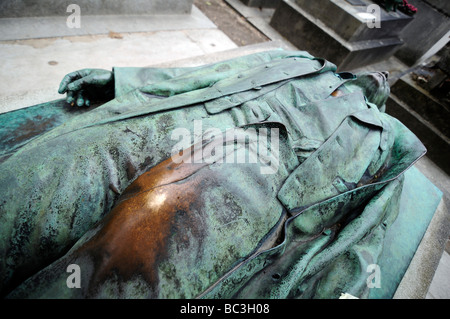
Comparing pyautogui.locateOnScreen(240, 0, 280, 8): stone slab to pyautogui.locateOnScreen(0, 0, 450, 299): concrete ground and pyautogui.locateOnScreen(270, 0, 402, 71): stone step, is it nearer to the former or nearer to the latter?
pyautogui.locateOnScreen(270, 0, 402, 71): stone step

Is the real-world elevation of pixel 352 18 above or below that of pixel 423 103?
above

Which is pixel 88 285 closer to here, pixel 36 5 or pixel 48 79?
pixel 48 79

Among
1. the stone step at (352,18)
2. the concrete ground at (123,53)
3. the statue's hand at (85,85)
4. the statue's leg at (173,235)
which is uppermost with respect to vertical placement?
the stone step at (352,18)

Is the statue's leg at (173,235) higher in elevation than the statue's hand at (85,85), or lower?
higher

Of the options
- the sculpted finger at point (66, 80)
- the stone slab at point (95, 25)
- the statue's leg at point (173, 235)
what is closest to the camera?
the statue's leg at point (173, 235)

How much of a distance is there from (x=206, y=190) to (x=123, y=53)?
3205 mm

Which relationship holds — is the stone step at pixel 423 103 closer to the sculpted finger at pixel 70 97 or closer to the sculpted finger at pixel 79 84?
the sculpted finger at pixel 79 84

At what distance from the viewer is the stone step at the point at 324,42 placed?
5.03 meters

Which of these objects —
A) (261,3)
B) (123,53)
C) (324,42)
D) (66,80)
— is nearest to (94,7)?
(123,53)

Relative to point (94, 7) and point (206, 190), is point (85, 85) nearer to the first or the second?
point (206, 190)

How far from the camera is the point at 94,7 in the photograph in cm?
385

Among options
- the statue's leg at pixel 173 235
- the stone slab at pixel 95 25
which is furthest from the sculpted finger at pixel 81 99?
the stone slab at pixel 95 25

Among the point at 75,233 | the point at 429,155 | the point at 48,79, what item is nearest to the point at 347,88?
the point at 75,233

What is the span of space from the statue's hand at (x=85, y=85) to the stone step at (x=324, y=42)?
489 cm
